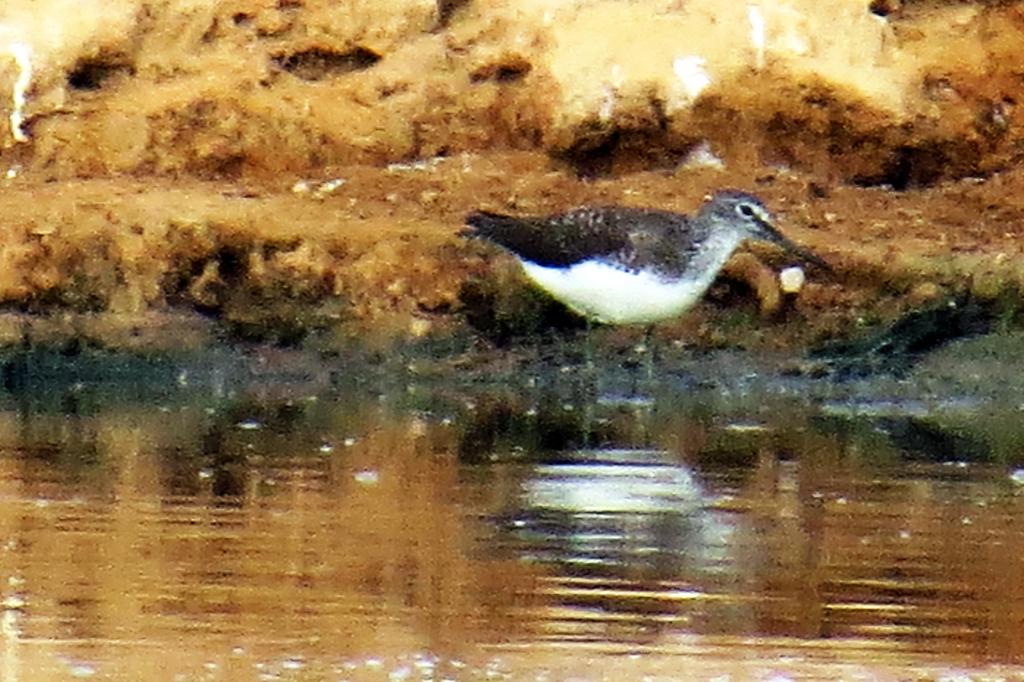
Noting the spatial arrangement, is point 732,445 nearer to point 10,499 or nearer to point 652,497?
point 652,497

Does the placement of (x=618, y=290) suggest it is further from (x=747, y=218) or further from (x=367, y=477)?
(x=367, y=477)

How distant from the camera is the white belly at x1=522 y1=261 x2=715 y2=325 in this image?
41.4 ft

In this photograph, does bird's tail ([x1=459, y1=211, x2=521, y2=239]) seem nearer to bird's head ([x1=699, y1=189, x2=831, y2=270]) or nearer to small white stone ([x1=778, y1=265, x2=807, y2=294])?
bird's head ([x1=699, y1=189, x2=831, y2=270])

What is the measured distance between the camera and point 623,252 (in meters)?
12.6

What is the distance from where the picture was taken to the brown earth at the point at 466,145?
13195 millimetres

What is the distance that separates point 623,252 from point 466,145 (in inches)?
72.9

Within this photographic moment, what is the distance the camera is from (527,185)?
13883mm

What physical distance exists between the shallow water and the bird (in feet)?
1.52

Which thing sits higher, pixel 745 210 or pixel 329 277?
pixel 745 210

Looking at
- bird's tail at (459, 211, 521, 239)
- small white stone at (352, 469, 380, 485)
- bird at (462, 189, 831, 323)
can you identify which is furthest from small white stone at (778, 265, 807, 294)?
small white stone at (352, 469, 380, 485)

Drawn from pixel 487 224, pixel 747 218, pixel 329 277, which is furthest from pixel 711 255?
pixel 329 277

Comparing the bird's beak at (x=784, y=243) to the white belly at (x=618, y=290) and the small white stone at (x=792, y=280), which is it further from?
the white belly at (x=618, y=290)

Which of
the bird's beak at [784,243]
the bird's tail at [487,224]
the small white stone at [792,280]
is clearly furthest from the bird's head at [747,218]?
the bird's tail at [487,224]

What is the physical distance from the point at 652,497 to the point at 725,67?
4.70 m
